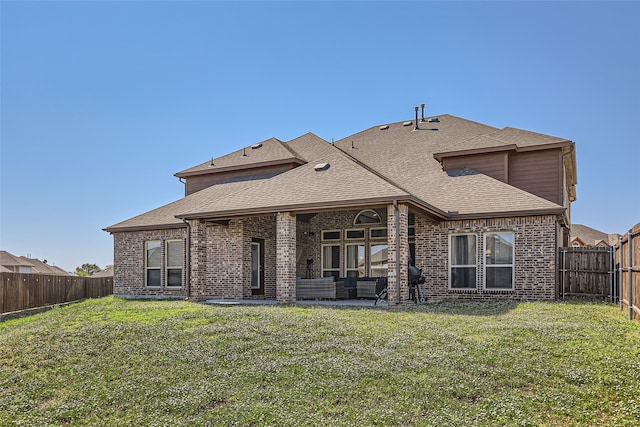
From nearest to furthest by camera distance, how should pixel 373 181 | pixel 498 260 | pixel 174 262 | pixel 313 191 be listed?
1. pixel 373 181
2. pixel 313 191
3. pixel 498 260
4. pixel 174 262

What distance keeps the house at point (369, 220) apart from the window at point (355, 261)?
4 centimetres

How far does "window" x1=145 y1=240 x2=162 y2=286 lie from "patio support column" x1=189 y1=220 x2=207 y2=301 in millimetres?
3827

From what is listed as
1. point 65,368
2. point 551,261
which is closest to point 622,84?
point 551,261

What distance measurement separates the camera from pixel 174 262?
18391 mm

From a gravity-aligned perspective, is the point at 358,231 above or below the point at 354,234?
above

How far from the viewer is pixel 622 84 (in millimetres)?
15773

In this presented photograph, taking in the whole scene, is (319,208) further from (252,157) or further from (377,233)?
(252,157)

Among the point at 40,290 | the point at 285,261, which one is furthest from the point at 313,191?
the point at 40,290

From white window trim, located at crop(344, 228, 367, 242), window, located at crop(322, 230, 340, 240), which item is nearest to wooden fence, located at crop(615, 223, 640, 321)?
white window trim, located at crop(344, 228, 367, 242)

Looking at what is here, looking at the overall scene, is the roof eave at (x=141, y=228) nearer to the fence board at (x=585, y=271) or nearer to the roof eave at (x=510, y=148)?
the roof eave at (x=510, y=148)

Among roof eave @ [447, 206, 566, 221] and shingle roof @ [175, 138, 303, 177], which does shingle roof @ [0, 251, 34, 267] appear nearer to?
shingle roof @ [175, 138, 303, 177]

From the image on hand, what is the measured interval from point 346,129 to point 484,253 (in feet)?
38.0

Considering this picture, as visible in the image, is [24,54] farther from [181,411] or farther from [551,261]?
[551,261]

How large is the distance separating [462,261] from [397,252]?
3.54 metres
